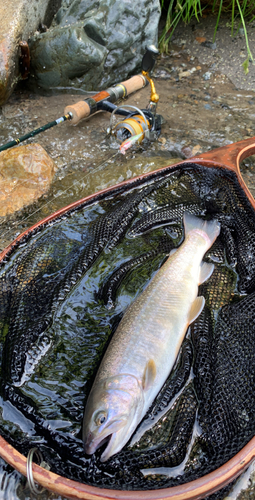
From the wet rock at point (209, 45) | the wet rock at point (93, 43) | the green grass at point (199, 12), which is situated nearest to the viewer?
the wet rock at point (93, 43)

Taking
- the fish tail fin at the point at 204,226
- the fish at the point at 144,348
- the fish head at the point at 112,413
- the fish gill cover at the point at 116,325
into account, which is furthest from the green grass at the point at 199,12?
the fish head at the point at 112,413

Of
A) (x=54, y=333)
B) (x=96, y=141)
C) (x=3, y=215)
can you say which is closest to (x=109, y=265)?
(x=54, y=333)

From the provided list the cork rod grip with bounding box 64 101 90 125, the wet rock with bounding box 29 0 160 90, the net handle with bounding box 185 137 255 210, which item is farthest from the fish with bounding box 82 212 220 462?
the wet rock with bounding box 29 0 160 90

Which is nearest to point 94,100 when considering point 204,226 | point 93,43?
point 93,43

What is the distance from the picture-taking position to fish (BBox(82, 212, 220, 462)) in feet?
6.10

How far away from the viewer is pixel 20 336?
7.37 feet

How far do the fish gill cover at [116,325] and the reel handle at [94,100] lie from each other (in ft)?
5.35

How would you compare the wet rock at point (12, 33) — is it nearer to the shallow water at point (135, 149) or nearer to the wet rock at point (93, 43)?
the wet rock at point (93, 43)

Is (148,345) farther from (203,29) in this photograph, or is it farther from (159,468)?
(203,29)

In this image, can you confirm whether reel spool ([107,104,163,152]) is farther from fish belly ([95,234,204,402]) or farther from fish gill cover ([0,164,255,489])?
fish belly ([95,234,204,402])

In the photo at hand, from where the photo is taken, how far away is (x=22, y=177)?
3910mm

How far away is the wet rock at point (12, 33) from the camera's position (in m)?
4.72

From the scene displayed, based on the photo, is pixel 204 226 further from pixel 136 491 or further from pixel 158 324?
pixel 136 491

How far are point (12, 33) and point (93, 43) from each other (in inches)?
44.0
